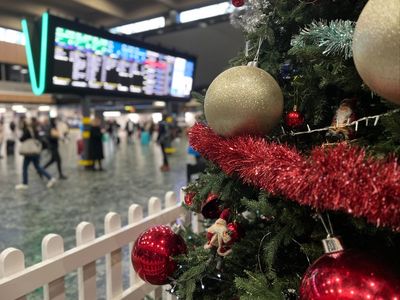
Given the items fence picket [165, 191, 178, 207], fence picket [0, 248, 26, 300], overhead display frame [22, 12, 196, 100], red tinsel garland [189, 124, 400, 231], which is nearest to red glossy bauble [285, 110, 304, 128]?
red tinsel garland [189, 124, 400, 231]

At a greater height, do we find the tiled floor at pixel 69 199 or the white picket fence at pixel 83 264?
the white picket fence at pixel 83 264

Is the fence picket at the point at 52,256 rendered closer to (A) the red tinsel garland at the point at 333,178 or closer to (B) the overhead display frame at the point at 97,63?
(A) the red tinsel garland at the point at 333,178

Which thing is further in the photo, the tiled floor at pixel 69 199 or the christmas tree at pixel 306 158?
the tiled floor at pixel 69 199

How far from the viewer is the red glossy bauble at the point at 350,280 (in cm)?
61

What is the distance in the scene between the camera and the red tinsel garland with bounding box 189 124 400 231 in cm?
54

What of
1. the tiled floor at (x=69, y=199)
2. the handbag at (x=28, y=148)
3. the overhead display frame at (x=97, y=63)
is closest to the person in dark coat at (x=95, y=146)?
the tiled floor at (x=69, y=199)

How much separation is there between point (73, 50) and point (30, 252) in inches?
134

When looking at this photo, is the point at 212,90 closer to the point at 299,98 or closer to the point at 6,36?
the point at 299,98

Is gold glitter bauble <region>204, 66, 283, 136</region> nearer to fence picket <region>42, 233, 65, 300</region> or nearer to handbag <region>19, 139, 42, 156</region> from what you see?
fence picket <region>42, 233, 65, 300</region>

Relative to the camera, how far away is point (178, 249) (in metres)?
1.23

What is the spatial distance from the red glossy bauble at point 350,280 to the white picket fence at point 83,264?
3.23ft

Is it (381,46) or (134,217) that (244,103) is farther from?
(134,217)

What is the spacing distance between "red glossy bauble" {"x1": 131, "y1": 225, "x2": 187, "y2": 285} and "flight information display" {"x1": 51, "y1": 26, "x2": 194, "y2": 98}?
4.71 m

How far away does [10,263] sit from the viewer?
4.06ft
